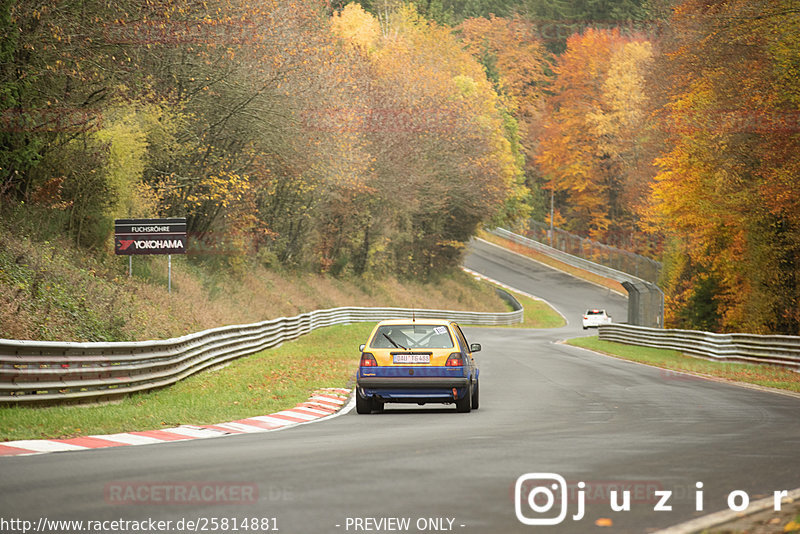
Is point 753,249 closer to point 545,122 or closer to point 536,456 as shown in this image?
point 536,456

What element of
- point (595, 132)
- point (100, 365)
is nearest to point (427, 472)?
point (100, 365)

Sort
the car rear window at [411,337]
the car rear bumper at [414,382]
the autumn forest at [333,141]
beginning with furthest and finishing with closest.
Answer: the autumn forest at [333,141] < the car rear window at [411,337] < the car rear bumper at [414,382]

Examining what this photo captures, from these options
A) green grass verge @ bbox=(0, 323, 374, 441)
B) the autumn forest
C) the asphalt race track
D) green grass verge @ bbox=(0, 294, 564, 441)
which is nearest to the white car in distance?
the autumn forest

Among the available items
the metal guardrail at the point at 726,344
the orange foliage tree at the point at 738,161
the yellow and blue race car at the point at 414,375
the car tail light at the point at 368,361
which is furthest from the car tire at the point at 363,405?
the orange foliage tree at the point at 738,161

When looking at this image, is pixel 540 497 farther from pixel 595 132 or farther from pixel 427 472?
pixel 595 132

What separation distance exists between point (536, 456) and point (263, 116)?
28.3 metres

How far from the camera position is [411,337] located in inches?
668

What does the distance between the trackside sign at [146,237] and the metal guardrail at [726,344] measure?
1680 centimetres

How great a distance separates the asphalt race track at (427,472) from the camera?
680cm

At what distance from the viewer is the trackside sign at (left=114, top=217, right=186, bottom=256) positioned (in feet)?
84.1

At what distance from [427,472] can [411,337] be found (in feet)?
27.4

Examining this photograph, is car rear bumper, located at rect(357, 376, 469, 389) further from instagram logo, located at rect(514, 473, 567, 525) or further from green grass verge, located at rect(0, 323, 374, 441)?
instagram logo, located at rect(514, 473, 567, 525)

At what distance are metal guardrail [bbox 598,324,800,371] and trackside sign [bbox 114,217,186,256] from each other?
16.8m

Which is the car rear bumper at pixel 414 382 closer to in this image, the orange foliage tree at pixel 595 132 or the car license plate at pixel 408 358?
the car license plate at pixel 408 358
